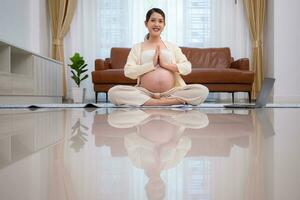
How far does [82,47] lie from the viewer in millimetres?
7305

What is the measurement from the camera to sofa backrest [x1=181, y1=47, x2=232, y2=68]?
270 inches

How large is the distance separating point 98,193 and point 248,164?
25 cm

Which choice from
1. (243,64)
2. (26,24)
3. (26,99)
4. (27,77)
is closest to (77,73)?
(26,24)

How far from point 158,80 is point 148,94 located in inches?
5.9

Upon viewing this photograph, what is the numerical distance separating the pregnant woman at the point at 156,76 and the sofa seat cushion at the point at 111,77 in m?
2.34

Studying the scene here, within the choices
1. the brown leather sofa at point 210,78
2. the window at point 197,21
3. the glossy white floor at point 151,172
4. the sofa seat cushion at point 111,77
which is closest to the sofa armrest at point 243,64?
the brown leather sofa at point 210,78

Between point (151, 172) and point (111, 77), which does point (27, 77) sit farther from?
point (151, 172)

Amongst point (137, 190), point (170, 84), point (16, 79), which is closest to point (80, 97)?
point (16, 79)

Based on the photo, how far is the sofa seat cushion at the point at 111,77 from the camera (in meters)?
6.05

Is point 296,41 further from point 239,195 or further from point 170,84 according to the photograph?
point 239,195

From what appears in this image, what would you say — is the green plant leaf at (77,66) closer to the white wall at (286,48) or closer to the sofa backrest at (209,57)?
the sofa backrest at (209,57)

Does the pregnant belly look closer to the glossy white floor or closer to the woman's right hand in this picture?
the woman's right hand

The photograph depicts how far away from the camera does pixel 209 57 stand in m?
6.90

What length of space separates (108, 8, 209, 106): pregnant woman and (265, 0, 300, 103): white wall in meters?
3.50
